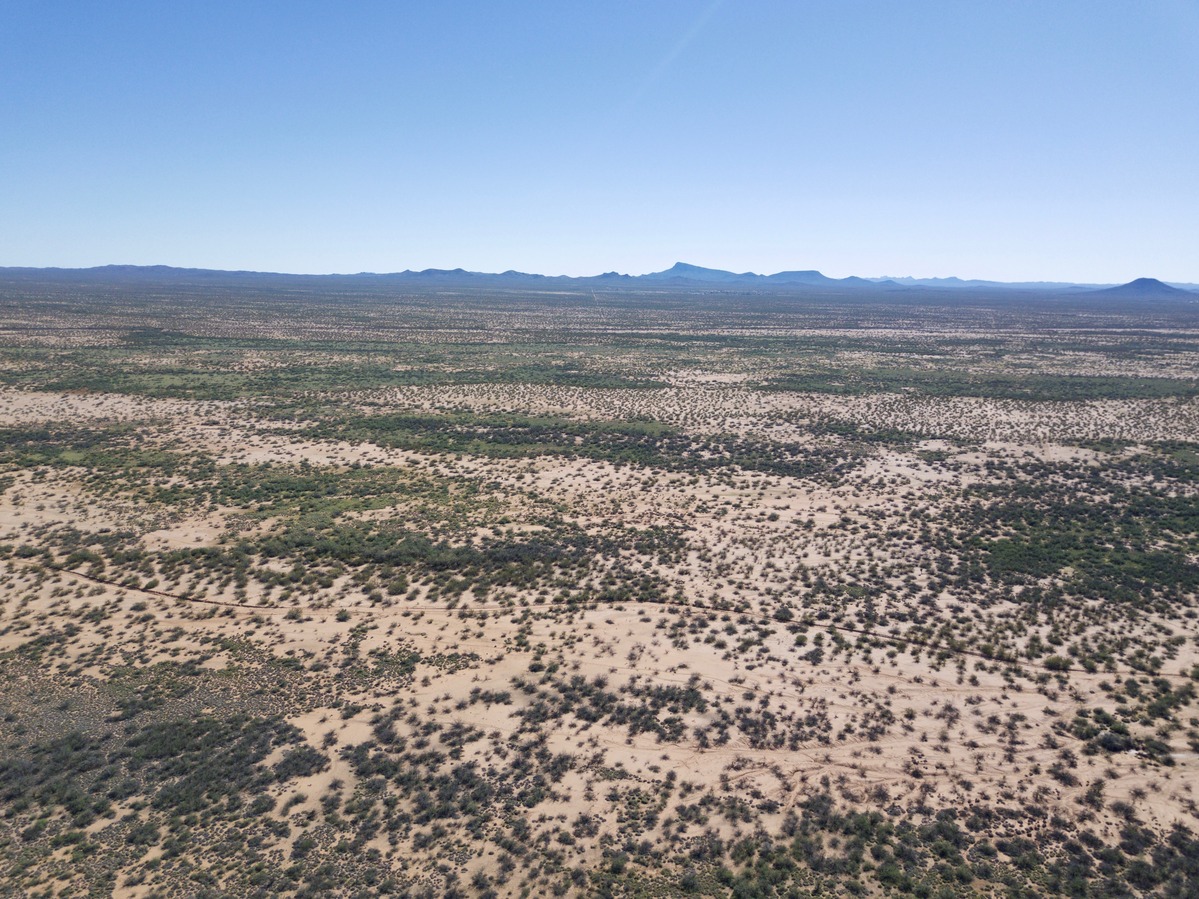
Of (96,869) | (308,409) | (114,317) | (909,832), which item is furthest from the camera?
(114,317)

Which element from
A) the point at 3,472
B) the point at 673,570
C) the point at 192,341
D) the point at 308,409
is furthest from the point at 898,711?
the point at 192,341

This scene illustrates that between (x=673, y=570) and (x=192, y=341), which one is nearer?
(x=673, y=570)

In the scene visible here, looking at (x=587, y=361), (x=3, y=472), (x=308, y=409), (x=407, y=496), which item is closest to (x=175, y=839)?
(x=407, y=496)

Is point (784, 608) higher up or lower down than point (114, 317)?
lower down

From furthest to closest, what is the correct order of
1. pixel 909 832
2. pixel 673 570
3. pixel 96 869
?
1. pixel 673 570
2. pixel 909 832
3. pixel 96 869

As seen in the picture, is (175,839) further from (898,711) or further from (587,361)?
(587,361)

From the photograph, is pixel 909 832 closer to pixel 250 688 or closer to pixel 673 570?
pixel 673 570
